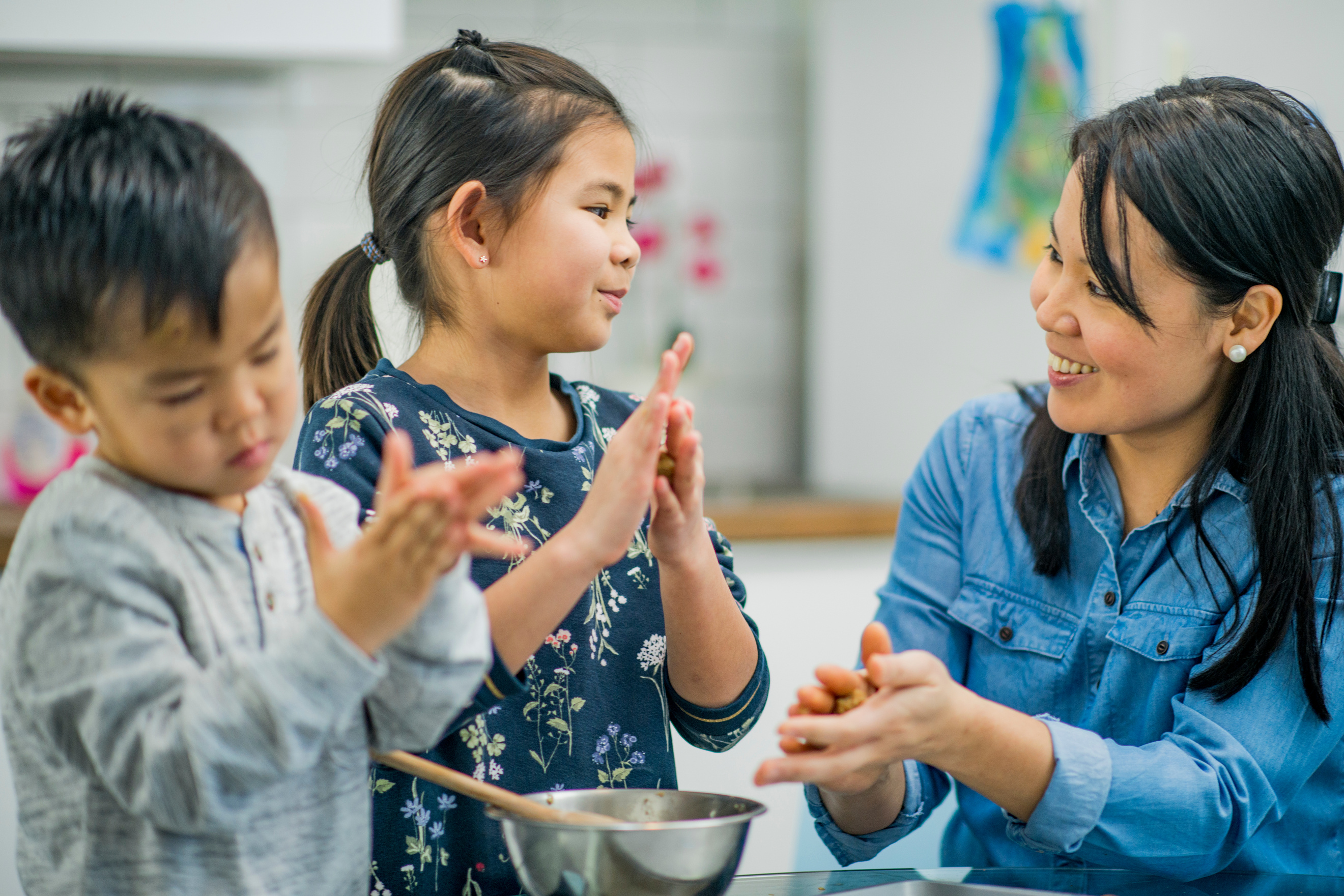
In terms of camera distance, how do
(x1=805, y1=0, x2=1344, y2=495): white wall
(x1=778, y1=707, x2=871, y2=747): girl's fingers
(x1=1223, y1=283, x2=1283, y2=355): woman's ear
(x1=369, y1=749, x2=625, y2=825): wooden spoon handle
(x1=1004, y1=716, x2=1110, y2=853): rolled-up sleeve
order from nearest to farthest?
(x1=369, y1=749, x2=625, y2=825): wooden spoon handle
(x1=778, y1=707, x2=871, y2=747): girl's fingers
(x1=1004, y1=716, x2=1110, y2=853): rolled-up sleeve
(x1=1223, y1=283, x2=1283, y2=355): woman's ear
(x1=805, y1=0, x2=1344, y2=495): white wall

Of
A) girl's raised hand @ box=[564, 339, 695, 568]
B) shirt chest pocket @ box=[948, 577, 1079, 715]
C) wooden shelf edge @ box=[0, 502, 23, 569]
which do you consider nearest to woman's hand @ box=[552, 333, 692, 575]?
girl's raised hand @ box=[564, 339, 695, 568]

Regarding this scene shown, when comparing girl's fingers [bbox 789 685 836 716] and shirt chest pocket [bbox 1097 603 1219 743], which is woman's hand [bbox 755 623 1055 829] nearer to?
girl's fingers [bbox 789 685 836 716]

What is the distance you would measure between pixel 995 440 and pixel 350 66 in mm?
1360

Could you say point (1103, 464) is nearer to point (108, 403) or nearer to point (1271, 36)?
point (108, 403)

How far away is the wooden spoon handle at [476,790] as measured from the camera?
2.09 feet

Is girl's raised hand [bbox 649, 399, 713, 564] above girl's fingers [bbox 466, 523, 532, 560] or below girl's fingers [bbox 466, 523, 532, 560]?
below

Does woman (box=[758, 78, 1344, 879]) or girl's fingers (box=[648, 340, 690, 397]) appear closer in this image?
girl's fingers (box=[648, 340, 690, 397])

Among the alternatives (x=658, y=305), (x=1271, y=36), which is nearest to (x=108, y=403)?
(x=658, y=305)

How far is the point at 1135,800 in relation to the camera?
89cm

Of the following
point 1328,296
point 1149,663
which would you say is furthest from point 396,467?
point 1328,296

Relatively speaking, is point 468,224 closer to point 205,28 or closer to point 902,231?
point 205,28

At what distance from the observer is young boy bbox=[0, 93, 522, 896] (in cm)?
53

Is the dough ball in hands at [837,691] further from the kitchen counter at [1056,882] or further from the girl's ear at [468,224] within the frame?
the girl's ear at [468,224]

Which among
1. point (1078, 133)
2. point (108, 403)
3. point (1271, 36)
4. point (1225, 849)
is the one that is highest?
point (1271, 36)
